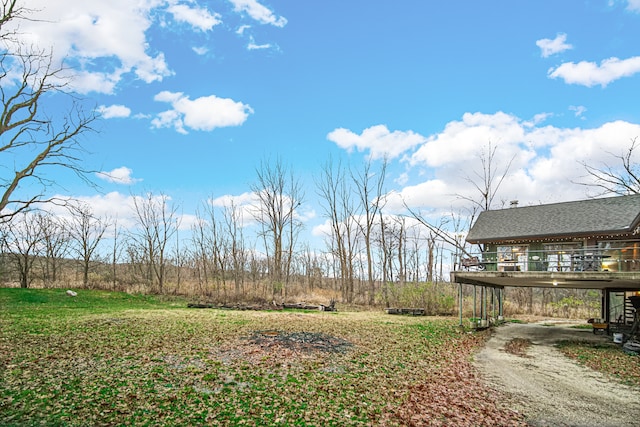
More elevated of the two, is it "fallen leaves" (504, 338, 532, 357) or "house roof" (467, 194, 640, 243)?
"house roof" (467, 194, 640, 243)

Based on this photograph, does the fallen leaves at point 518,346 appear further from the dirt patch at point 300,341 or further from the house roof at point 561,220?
the dirt patch at point 300,341

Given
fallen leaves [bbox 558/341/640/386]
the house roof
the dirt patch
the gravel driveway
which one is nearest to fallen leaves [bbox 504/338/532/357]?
the gravel driveway

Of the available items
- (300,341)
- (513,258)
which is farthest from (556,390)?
(513,258)

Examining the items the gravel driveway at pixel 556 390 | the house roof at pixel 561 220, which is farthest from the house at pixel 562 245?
the gravel driveway at pixel 556 390

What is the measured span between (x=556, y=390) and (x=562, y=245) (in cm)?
1209

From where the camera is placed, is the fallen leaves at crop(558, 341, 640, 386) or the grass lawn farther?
the fallen leaves at crop(558, 341, 640, 386)

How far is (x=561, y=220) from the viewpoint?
64.5 feet

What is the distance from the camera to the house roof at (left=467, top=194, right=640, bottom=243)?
693 inches

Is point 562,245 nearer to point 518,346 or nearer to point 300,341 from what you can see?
point 518,346

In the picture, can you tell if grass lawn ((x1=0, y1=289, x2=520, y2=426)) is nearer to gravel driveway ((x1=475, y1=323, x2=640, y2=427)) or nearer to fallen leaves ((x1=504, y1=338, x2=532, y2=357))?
gravel driveway ((x1=475, y1=323, x2=640, y2=427))

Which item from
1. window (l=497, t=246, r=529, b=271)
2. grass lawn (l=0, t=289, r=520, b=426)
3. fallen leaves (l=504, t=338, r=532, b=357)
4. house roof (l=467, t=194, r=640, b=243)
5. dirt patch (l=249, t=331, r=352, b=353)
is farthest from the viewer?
window (l=497, t=246, r=529, b=271)

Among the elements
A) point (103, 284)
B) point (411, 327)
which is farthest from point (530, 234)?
point (103, 284)

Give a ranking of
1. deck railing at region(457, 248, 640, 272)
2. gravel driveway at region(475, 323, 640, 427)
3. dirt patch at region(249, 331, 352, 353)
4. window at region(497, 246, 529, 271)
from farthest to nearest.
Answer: window at region(497, 246, 529, 271) < deck railing at region(457, 248, 640, 272) < dirt patch at region(249, 331, 352, 353) < gravel driveway at region(475, 323, 640, 427)

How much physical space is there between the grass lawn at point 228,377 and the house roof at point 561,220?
7478 millimetres
